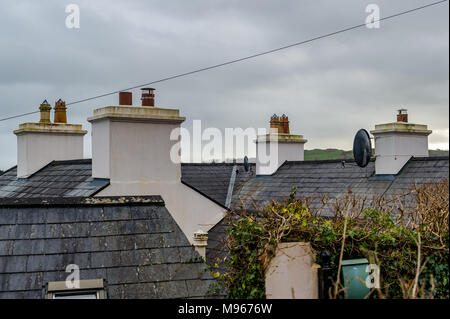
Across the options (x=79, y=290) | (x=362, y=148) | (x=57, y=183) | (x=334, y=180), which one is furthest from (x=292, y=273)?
(x=57, y=183)

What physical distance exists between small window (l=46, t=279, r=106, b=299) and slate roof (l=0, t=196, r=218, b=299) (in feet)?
0.34

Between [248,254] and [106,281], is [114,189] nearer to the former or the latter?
[106,281]

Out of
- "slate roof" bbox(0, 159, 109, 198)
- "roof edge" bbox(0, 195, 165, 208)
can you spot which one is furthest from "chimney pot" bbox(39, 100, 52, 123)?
"roof edge" bbox(0, 195, 165, 208)

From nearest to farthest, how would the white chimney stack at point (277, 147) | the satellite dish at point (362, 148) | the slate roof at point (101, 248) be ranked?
the slate roof at point (101, 248)
the satellite dish at point (362, 148)
the white chimney stack at point (277, 147)

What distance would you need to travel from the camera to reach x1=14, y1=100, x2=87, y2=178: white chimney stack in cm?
1898

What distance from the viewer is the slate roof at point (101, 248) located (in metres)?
6.24

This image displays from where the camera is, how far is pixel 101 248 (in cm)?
671

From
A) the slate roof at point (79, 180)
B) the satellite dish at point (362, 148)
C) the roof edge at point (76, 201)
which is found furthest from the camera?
the satellite dish at point (362, 148)

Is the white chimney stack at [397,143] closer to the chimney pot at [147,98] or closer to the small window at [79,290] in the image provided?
the chimney pot at [147,98]

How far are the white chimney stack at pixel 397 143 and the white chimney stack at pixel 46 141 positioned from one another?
10339mm

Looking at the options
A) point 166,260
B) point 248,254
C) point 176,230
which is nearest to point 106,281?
point 166,260

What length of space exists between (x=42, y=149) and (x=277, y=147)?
825 cm

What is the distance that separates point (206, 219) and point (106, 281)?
25.6ft

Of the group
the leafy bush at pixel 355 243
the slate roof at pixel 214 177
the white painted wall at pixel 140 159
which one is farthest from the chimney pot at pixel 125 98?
the leafy bush at pixel 355 243
